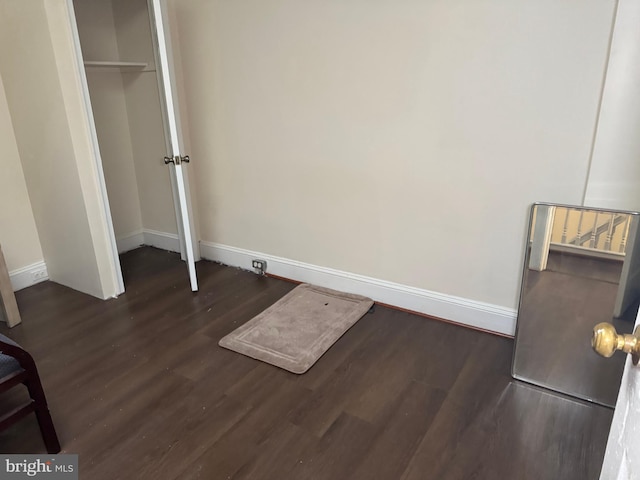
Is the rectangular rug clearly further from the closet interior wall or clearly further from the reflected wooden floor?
the closet interior wall

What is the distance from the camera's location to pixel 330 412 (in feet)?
6.24

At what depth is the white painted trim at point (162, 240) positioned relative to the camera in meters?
3.82

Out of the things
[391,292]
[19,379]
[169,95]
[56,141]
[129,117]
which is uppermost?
[169,95]

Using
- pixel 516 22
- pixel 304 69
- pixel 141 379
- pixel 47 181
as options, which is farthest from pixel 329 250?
pixel 47 181

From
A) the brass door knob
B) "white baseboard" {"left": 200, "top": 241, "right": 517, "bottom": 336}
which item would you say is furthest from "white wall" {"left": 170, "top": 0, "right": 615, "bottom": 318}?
the brass door knob

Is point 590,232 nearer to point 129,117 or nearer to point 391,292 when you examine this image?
point 391,292

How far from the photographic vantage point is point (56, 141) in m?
2.72

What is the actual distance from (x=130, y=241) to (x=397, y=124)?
2714mm

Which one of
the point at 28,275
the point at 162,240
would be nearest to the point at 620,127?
the point at 162,240

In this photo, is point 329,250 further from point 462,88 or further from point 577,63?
point 577,63

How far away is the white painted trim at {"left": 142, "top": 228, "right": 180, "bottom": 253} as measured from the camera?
382 cm

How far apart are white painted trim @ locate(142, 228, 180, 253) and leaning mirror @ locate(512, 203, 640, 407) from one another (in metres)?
2.87

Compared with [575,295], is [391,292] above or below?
below

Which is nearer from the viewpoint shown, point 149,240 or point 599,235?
point 599,235
